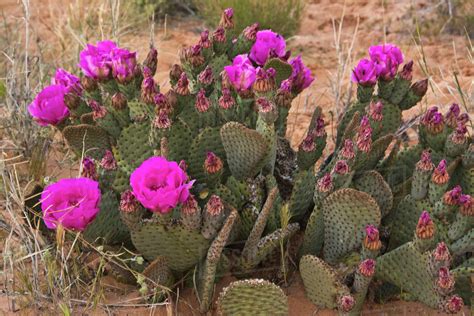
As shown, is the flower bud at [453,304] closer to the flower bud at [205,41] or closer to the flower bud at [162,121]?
the flower bud at [162,121]

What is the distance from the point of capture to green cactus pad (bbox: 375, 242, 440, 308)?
2.40 meters

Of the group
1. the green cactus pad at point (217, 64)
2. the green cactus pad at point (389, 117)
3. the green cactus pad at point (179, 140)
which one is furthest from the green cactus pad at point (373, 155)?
the green cactus pad at point (217, 64)

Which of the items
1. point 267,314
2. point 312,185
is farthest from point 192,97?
point 267,314

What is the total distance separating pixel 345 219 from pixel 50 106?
3.78 ft

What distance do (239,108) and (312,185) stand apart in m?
0.38

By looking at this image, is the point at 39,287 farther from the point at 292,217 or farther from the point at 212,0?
the point at 212,0

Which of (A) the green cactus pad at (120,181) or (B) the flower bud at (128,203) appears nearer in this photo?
(B) the flower bud at (128,203)

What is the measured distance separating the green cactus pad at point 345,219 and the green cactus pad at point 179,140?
0.51 metres

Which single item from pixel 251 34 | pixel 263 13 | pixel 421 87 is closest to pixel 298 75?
pixel 251 34

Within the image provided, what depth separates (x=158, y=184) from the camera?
2252mm

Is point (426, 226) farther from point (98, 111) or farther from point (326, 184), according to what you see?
point (98, 111)

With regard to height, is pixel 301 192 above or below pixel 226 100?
below

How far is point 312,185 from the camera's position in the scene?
270 cm

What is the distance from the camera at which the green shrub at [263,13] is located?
18.0 feet
